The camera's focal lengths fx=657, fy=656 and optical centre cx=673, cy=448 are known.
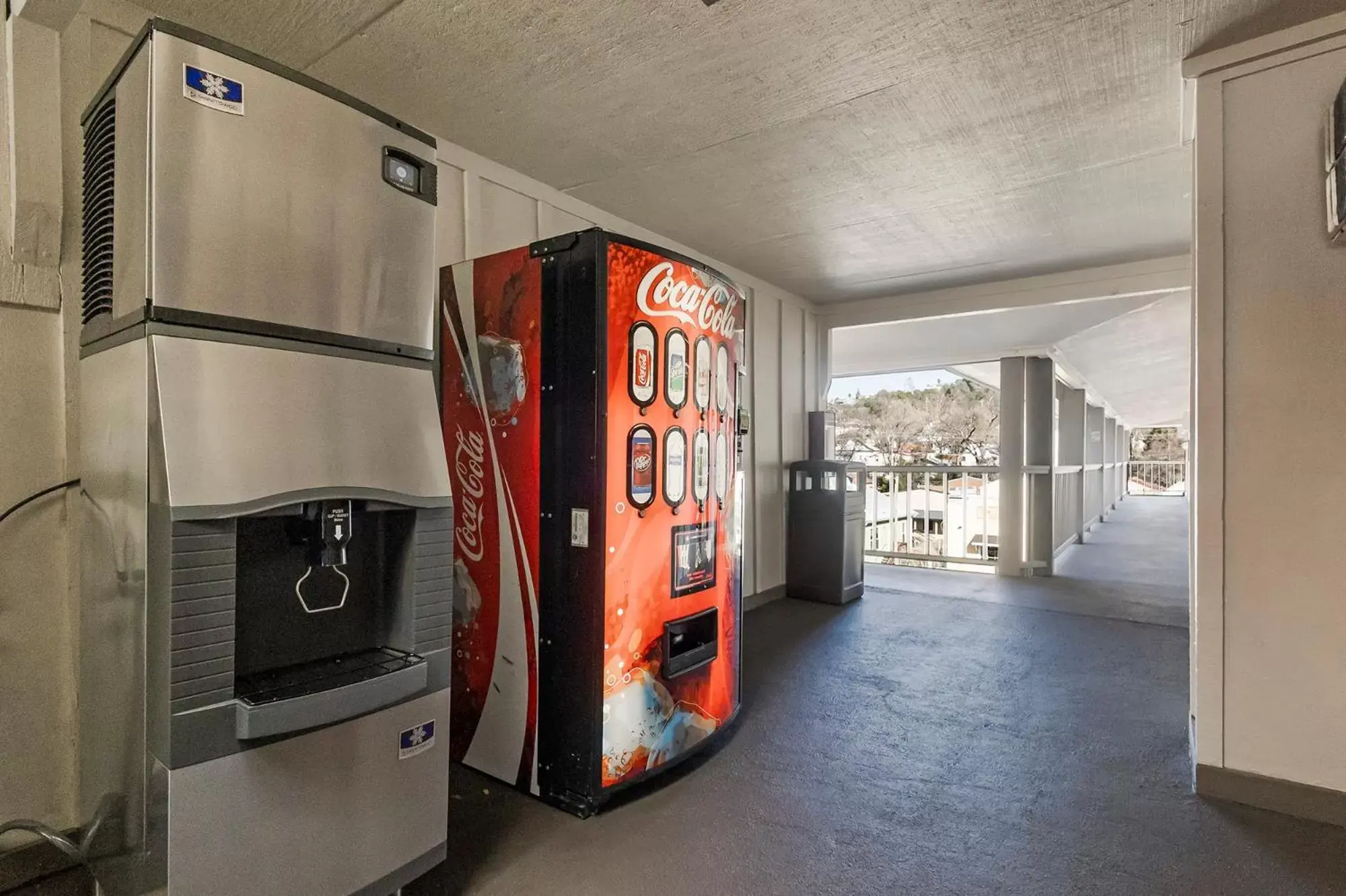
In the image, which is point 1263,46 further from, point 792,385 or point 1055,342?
point 1055,342

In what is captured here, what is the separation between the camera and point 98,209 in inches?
61.1

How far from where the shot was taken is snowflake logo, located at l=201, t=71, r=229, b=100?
1.35 meters

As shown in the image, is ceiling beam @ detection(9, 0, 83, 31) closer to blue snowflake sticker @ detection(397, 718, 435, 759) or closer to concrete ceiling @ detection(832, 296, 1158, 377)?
blue snowflake sticker @ detection(397, 718, 435, 759)

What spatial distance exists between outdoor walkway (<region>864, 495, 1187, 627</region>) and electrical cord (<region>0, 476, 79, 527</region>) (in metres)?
5.50

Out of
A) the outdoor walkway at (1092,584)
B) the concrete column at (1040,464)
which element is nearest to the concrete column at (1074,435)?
the outdoor walkway at (1092,584)

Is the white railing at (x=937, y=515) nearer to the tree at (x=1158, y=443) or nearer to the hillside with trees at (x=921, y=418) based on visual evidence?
the hillside with trees at (x=921, y=418)

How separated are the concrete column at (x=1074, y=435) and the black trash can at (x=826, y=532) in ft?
16.0

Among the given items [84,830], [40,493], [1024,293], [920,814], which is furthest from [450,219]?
[1024,293]

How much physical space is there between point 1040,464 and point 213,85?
722 cm

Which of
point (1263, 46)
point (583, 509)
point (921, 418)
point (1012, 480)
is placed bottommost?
point (1012, 480)

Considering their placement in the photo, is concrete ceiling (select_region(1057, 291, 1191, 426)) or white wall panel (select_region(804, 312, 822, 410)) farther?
white wall panel (select_region(804, 312, 822, 410))

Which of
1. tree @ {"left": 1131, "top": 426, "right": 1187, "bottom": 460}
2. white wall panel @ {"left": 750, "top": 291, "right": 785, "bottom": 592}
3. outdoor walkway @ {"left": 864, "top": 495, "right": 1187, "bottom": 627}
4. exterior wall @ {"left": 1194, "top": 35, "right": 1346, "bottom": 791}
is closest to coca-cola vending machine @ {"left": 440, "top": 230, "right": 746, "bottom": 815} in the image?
exterior wall @ {"left": 1194, "top": 35, "right": 1346, "bottom": 791}

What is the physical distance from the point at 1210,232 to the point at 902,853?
7.87ft

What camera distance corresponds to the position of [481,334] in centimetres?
252
